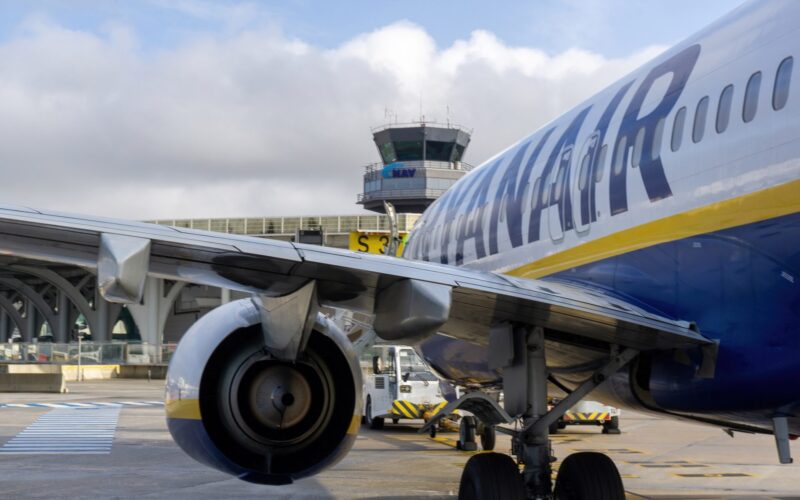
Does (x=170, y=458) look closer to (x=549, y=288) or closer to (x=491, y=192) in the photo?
(x=491, y=192)

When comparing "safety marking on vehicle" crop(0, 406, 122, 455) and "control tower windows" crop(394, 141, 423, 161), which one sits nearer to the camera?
"safety marking on vehicle" crop(0, 406, 122, 455)

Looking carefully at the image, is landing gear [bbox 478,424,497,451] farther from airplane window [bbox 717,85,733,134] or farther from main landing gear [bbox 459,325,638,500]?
airplane window [bbox 717,85,733,134]

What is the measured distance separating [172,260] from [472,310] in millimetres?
2270

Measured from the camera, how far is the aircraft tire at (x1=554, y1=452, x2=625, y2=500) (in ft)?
26.3

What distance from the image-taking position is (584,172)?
26.3 feet

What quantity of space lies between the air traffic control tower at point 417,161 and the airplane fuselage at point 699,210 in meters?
73.4

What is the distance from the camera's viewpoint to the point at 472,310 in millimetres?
7012

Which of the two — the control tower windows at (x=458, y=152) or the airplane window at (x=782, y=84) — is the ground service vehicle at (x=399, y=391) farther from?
the control tower windows at (x=458, y=152)

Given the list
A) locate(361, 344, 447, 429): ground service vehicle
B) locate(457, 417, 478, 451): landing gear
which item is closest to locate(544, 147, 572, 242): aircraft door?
locate(457, 417, 478, 451): landing gear

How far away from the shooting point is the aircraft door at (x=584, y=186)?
7.77 m

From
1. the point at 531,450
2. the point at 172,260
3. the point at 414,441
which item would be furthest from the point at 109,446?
the point at 172,260

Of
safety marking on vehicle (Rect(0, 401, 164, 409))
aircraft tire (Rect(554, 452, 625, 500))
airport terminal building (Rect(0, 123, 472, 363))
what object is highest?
airport terminal building (Rect(0, 123, 472, 363))

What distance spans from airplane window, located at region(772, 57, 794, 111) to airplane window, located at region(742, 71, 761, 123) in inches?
6.7

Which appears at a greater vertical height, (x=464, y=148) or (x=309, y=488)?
(x=464, y=148)
